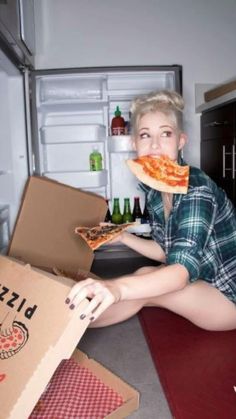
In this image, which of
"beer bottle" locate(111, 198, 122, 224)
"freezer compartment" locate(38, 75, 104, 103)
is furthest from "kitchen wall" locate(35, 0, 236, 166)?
"beer bottle" locate(111, 198, 122, 224)

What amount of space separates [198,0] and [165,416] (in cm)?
229

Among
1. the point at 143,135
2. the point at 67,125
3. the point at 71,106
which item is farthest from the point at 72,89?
the point at 143,135

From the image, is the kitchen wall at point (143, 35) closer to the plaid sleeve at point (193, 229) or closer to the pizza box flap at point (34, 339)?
the plaid sleeve at point (193, 229)

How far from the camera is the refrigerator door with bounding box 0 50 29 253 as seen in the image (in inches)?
78.7

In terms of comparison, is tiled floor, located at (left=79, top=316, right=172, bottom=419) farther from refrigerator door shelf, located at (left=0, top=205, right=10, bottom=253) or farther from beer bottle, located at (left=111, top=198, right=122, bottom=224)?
beer bottle, located at (left=111, top=198, right=122, bottom=224)

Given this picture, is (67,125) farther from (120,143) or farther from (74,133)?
(120,143)

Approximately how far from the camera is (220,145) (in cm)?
209

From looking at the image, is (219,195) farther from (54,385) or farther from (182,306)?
(54,385)

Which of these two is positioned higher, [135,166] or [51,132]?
[51,132]

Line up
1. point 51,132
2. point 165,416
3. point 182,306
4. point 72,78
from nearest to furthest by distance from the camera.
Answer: point 165,416, point 182,306, point 72,78, point 51,132

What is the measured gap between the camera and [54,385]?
1.02m

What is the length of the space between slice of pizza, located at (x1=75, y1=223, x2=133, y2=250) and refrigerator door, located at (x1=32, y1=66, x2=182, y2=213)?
3.14 ft

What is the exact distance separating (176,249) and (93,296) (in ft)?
0.98

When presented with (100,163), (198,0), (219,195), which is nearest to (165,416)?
(219,195)
